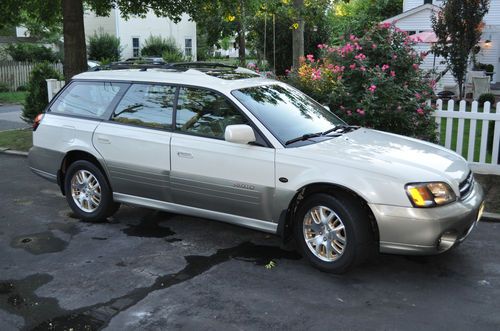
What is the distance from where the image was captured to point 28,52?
29969mm

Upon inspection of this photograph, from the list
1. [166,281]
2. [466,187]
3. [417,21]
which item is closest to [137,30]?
[417,21]

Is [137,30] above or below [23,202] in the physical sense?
above

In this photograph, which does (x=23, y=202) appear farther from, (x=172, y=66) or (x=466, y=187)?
(x=466, y=187)

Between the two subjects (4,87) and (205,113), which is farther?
(4,87)

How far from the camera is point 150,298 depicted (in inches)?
162

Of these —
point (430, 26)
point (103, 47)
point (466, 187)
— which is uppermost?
point (430, 26)

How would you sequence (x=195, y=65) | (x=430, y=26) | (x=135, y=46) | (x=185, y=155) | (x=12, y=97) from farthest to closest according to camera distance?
(x=135, y=46) < (x=430, y=26) < (x=12, y=97) < (x=195, y=65) < (x=185, y=155)

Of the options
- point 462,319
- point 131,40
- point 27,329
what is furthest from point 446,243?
point 131,40

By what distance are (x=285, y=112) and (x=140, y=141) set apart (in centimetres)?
151

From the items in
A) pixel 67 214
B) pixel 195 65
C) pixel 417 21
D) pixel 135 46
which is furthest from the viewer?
pixel 135 46

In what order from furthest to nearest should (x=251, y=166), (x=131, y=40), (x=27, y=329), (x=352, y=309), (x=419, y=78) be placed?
(x=131, y=40), (x=419, y=78), (x=251, y=166), (x=352, y=309), (x=27, y=329)

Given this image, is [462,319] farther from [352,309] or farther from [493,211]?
[493,211]

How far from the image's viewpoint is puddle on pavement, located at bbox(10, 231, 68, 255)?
523cm

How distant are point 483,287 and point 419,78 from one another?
15.2 feet
